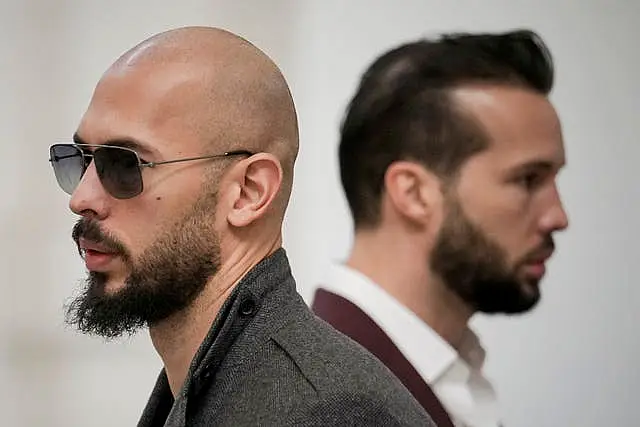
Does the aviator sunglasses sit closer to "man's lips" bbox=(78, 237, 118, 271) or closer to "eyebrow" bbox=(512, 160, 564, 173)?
"man's lips" bbox=(78, 237, 118, 271)

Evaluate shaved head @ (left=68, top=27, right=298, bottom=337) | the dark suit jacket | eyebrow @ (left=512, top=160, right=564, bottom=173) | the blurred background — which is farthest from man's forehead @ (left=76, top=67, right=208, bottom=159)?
the blurred background

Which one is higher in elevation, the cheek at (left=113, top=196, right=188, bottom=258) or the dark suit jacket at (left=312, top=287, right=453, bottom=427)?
the cheek at (left=113, top=196, right=188, bottom=258)

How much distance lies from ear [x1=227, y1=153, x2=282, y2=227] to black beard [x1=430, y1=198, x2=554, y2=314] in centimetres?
35

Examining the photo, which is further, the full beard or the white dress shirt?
the white dress shirt

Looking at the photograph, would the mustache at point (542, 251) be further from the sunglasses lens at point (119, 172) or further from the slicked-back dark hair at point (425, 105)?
the sunglasses lens at point (119, 172)

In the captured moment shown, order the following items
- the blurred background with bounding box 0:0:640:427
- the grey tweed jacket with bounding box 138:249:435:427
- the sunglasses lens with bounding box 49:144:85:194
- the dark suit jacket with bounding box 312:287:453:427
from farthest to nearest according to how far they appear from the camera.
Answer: the blurred background with bounding box 0:0:640:427 < the dark suit jacket with bounding box 312:287:453:427 < the sunglasses lens with bounding box 49:144:85:194 < the grey tweed jacket with bounding box 138:249:435:427

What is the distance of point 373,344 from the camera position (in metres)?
1.09

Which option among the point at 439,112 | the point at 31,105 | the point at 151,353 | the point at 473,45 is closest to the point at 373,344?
the point at 439,112

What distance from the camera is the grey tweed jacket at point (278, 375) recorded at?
0.75 m

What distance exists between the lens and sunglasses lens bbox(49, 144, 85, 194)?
0.86 m

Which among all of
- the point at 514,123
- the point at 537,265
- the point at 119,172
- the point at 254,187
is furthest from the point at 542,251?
the point at 119,172

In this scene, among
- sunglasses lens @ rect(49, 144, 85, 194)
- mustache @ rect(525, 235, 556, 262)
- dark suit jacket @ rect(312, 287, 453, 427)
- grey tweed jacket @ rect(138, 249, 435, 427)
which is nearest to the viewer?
grey tweed jacket @ rect(138, 249, 435, 427)

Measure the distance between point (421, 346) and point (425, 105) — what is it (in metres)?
0.29

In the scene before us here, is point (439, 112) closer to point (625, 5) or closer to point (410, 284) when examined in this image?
point (410, 284)
